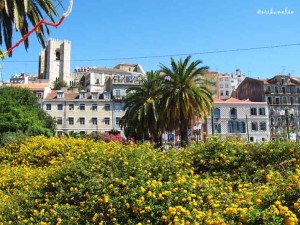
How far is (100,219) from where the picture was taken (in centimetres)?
565

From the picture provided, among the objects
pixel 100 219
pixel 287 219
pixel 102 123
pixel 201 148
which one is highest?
pixel 102 123

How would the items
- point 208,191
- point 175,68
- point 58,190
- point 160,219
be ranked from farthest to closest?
point 175,68 < point 58,190 < point 208,191 < point 160,219

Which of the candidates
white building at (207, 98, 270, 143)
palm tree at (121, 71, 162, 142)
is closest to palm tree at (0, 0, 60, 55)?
palm tree at (121, 71, 162, 142)

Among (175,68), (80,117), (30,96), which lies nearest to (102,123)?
(80,117)

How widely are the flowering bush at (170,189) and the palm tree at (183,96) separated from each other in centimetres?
1798

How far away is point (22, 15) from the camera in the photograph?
12.8 metres

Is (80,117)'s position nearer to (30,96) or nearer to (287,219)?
(30,96)

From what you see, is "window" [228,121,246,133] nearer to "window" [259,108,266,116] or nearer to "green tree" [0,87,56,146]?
"window" [259,108,266,116]

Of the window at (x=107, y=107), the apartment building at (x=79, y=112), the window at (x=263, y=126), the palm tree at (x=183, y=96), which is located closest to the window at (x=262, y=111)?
the window at (x=263, y=126)

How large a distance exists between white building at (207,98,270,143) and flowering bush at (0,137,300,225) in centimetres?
5326

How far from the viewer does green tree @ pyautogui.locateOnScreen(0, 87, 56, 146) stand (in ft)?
157

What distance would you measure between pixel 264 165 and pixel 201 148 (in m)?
1.45

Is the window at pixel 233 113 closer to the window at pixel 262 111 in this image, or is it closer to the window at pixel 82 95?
the window at pixel 262 111

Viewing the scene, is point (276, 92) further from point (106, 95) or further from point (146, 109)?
point (146, 109)
